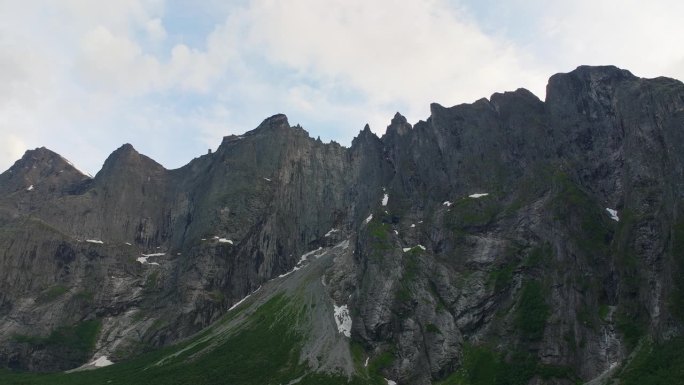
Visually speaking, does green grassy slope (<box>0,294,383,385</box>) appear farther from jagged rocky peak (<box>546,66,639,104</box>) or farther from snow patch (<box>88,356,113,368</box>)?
jagged rocky peak (<box>546,66,639,104</box>)

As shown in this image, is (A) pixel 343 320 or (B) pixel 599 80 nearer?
(A) pixel 343 320

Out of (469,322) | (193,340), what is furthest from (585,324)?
(193,340)

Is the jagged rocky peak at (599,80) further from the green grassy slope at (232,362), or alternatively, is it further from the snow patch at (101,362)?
the snow patch at (101,362)

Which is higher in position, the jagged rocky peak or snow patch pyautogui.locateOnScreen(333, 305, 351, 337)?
the jagged rocky peak

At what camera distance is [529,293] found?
15275 centimetres

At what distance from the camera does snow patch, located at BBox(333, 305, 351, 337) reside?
167 meters

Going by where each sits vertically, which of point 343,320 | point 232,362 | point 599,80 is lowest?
point 232,362

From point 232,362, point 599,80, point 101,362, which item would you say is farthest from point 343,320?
point 599,80

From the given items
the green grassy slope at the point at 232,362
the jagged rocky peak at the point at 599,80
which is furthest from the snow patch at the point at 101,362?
the jagged rocky peak at the point at 599,80

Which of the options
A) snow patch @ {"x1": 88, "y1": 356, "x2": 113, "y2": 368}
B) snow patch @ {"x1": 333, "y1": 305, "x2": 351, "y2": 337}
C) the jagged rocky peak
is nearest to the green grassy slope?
snow patch @ {"x1": 88, "y1": 356, "x2": 113, "y2": 368}

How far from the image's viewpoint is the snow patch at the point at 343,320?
166825 mm

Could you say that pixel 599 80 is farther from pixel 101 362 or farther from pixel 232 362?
pixel 101 362

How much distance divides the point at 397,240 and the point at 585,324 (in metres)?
64.8

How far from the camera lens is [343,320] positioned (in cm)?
17162
